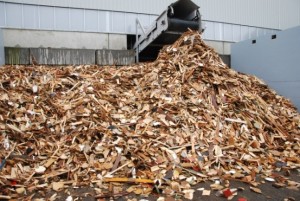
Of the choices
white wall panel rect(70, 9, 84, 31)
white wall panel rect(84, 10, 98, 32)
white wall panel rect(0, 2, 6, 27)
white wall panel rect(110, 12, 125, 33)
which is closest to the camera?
white wall panel rect(0, 2, 6, 27)

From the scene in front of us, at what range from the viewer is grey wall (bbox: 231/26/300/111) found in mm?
10070

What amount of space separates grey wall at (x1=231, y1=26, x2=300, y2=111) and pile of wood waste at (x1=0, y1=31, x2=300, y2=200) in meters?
2.46

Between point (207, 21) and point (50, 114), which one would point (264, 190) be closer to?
point (50, 114)

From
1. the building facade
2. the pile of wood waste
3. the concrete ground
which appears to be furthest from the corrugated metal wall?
the concrete ground

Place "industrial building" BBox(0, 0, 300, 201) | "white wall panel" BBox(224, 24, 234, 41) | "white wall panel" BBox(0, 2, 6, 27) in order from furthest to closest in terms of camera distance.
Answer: "white wall panel" BBox(224, 24, 234, 41) < "white wall panel" BBox(0, 2, 6, 27) < "industrial building" BBox(0, 0, 300, 201)

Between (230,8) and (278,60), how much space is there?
6.90m

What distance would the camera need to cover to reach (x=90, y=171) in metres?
4.42

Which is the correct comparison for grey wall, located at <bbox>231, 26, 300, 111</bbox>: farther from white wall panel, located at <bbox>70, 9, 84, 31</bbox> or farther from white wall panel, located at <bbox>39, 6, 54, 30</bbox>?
white wall panel, located at <bbox>39, 6, 54, 30</bbox>

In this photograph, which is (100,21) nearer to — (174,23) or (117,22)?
(117,22)

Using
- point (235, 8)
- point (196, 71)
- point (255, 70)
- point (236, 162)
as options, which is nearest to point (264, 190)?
point (236, 162)

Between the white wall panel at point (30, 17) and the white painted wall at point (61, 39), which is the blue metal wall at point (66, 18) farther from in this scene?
the white painted wall at point (61, 39)

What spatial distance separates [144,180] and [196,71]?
4441mm

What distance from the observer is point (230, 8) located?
16.0 meters

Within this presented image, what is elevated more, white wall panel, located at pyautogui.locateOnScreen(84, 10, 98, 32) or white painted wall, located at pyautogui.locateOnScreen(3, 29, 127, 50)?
white wall panel, located at pyautogui.locateOnScreen(84, 10, 98, 32)
